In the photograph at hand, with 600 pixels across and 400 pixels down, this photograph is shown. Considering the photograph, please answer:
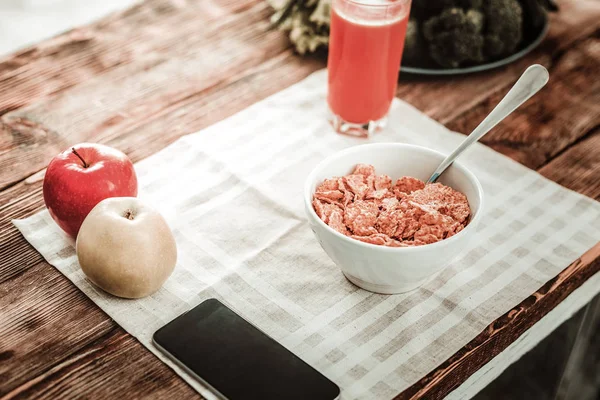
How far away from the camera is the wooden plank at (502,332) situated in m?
0.78

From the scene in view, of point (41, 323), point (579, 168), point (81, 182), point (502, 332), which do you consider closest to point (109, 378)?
point (41, 323)

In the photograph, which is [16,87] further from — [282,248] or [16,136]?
[282,248]

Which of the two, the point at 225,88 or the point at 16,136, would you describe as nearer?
the point at 16,136

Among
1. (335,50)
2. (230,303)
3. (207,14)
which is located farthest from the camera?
(207,14)

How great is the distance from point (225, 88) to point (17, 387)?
0.69 meters

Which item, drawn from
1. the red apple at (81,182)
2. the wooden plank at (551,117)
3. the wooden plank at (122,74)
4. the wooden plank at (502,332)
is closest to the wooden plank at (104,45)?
the wooden plank at (122,74)

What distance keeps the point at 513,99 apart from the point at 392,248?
0.28 metres

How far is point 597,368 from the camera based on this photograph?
1.64 metres

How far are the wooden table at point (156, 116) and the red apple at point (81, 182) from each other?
73 mm

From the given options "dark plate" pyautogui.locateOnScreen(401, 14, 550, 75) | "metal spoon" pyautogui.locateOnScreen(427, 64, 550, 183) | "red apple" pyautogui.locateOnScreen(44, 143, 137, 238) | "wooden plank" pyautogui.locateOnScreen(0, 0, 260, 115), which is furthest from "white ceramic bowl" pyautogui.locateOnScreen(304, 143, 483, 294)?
"wooden plank" pyautogui.locateOnScreen(0, 0, 260, 115)

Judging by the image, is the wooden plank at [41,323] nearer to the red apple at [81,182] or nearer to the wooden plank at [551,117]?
the red apple at [81,182]

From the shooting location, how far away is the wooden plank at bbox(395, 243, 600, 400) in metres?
0.78

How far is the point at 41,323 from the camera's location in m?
0.83

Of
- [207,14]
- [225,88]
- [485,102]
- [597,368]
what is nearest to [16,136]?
[225,88]
